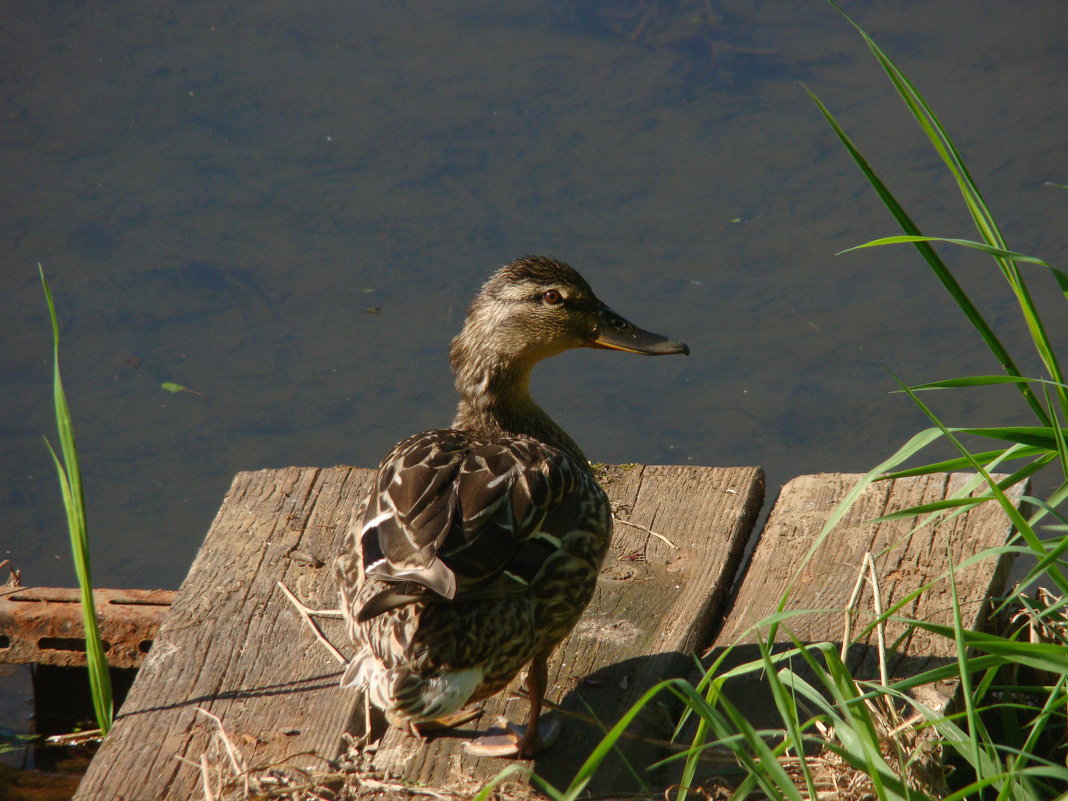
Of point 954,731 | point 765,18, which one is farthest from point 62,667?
point 765,18

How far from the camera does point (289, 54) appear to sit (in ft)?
23.0

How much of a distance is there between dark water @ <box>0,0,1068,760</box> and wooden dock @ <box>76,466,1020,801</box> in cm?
159

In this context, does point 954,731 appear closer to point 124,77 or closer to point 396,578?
point 396,578

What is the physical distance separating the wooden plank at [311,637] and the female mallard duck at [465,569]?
0.53ft

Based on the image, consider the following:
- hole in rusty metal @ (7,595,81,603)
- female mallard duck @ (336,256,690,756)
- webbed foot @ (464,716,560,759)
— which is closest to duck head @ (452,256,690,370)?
female mallard duck @ (336,256,690,756)

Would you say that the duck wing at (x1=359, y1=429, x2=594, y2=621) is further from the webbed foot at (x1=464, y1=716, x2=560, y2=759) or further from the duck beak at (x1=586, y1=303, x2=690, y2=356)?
the duck beak at (x1=586, y1=303, x2=690, y2=356)

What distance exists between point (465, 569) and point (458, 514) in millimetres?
142

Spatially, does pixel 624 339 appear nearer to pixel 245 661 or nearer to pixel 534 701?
pixel 534 701

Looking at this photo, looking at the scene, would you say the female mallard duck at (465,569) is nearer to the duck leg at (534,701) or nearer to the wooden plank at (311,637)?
the duck leg at (534,701)

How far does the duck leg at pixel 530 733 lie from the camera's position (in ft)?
8.95

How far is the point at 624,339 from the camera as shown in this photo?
3.59 metres

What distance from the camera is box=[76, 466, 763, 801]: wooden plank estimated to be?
2680 millimetres

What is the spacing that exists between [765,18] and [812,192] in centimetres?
156

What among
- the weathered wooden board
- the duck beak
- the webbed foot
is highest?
the duck beak
